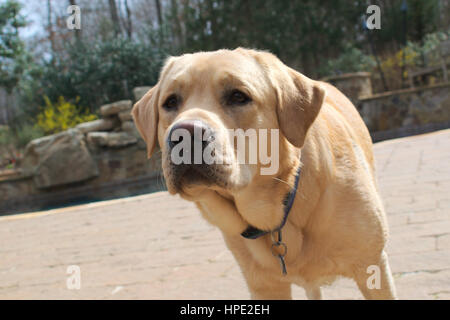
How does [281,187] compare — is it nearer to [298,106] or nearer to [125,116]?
[298,106]

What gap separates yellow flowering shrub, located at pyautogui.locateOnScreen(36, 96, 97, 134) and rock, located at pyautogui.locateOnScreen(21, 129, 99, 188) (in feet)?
7.62

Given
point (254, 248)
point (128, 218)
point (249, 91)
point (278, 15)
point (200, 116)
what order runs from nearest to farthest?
point (200, 116) → point (249, 91) → point (254, 248) → point (128, 218) → point (278, 15)

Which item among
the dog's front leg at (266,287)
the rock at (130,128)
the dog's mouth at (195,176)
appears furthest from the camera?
the rock at (130,128)

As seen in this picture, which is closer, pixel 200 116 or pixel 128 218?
pixel 200 116

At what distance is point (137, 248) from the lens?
475 cm

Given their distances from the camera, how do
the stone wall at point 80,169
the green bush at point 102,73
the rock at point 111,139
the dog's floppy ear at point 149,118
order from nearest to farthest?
the dog's floppy ear at point 149,118
the stone wall at point 80,169
the rock at point 111,139
the green bush at point 102,73

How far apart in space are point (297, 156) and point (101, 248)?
3.35 m

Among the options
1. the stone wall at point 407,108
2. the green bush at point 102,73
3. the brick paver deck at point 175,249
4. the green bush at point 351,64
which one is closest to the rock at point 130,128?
the green bush at point 102,73

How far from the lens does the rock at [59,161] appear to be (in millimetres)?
12039

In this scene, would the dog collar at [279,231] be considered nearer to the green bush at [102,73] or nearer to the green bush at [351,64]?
the green bush at [102,73]

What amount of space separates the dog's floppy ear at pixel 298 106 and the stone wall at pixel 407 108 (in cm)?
1054

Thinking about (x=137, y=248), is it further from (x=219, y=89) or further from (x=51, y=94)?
(x=51, y=94)

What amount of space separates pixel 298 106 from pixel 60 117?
13572 millimetres

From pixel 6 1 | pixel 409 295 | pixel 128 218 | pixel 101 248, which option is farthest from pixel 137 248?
pixel 6 1
